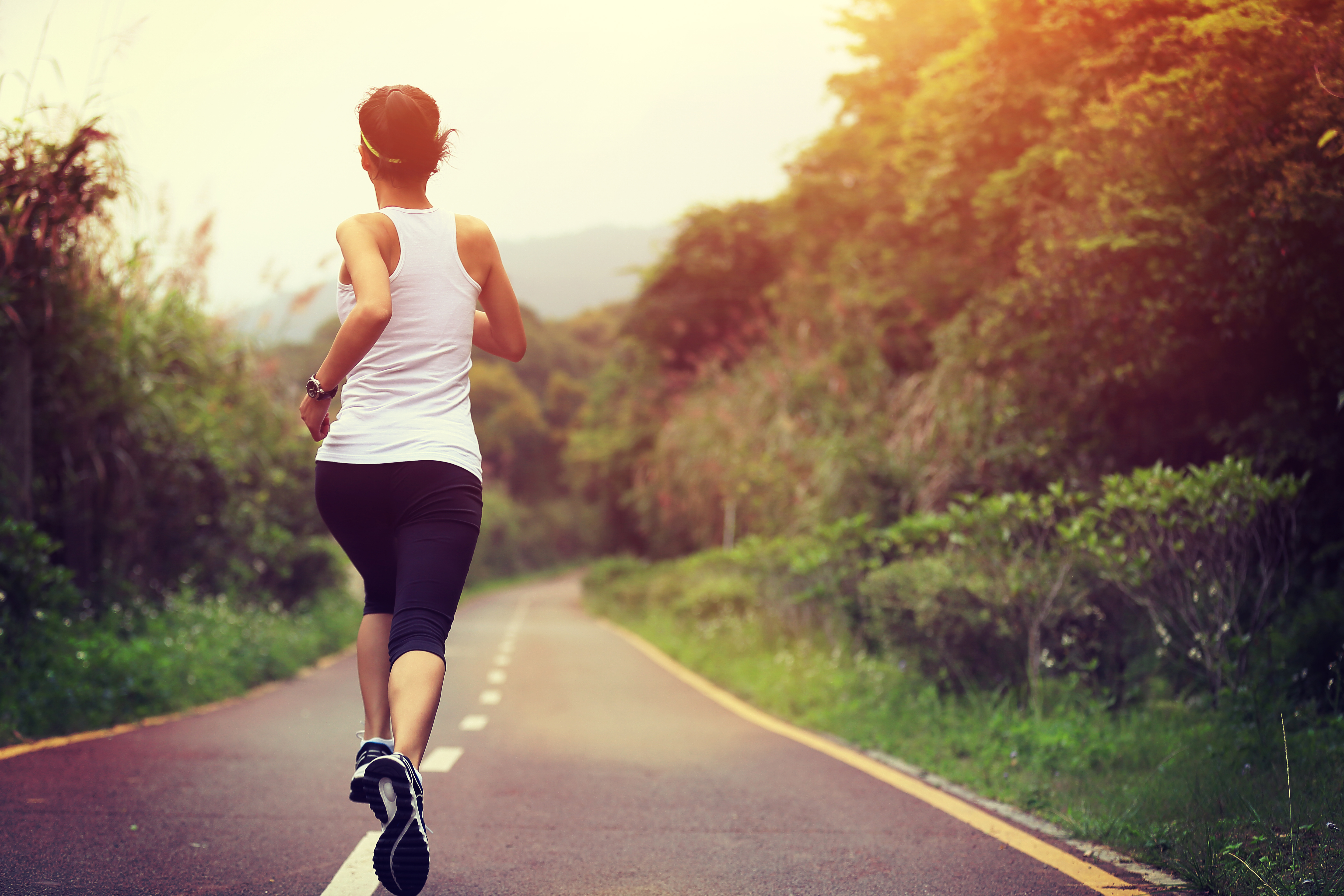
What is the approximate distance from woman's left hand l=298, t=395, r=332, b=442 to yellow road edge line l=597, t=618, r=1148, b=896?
2604 millimetres

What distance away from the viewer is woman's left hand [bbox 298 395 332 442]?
279 centimetres

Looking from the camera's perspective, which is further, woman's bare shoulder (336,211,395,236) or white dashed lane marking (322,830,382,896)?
white dashed lane marking (322,830,382,896)

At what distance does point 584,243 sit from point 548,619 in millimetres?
46224

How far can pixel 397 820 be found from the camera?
8.16 ft

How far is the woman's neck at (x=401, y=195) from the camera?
295 centimetres

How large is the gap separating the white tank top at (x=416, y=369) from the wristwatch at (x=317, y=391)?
7cm

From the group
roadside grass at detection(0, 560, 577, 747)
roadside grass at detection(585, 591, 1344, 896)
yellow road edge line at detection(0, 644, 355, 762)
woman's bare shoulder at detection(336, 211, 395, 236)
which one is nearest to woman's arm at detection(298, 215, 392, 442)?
woman's bare shoulder at detection(336, 211, 395, 236)

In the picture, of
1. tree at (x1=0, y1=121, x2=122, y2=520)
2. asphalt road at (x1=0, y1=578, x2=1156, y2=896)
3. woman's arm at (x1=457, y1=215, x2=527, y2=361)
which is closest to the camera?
woman's arm at (x1=457, y1=215, x2=527, y2=361)

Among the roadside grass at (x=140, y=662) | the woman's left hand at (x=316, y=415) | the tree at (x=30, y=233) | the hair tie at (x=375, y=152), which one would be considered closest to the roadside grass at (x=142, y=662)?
the roadside grass at (x=140, y=662)

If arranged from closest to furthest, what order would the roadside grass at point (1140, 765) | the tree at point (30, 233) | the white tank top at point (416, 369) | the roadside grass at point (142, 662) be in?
1. the white tank top at point (416, 369)
2. the roadside grass at point (1140, 765)
3. the roadside grass at point (142, 662)
4. the tree at point (30, 233)

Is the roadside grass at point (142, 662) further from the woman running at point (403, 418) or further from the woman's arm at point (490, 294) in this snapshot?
the woman's arm at point (490, 294)

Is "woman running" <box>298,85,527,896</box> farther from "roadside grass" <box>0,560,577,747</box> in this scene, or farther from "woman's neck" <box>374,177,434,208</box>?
"roadside grass" <box>0,560,577,747</box>

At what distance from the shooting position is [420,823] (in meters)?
2.49

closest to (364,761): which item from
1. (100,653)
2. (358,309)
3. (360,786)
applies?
(360,786)
